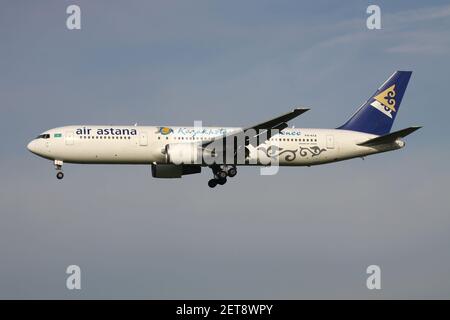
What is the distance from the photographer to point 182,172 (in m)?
70.1

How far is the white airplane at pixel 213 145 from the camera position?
65750 millimetres

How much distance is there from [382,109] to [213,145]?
15.2 metres

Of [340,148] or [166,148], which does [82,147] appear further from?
[340,148]

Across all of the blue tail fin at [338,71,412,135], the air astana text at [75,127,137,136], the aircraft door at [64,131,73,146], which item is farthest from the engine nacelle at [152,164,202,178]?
the blue tail fin at [338,71,412,135]

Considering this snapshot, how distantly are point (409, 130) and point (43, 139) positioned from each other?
25.2 m

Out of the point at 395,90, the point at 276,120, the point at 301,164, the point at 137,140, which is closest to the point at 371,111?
the point at 395,90

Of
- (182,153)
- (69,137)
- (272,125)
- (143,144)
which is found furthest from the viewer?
(143,144)

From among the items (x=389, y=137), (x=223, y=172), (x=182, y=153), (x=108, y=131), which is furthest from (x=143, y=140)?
(x=389, y=137)

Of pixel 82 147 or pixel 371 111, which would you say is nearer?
pixel 82 147

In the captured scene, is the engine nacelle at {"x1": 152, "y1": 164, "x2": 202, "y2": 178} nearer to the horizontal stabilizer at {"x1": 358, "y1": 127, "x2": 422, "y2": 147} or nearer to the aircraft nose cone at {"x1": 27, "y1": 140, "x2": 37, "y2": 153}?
the aircraft nose cone at {"x1": 27, "y1": 140, "x2": 37, "y2": 153}

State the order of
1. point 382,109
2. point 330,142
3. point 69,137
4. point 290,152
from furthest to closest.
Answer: point 382,109 → point 330,142 → point 290,152 → point 69,137

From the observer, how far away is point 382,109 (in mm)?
74562

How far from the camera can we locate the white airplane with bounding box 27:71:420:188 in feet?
216

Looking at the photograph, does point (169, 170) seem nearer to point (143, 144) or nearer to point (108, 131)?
point (143, 144)
